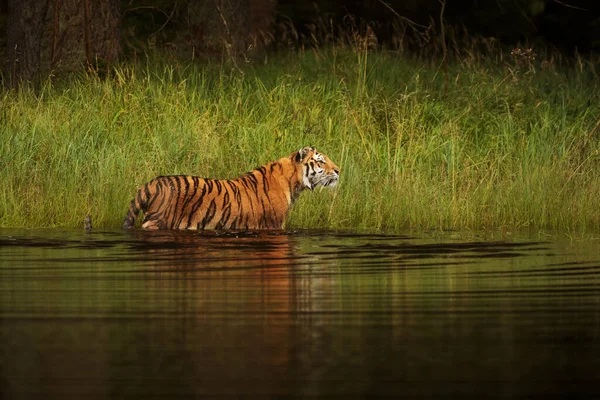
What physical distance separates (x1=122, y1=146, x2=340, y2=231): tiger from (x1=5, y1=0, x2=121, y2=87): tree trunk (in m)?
5.55

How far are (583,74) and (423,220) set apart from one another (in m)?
7.76

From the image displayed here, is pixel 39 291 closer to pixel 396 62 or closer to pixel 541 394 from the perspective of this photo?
pixel 541 394

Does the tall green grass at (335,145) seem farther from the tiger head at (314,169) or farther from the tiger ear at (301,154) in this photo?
the tiger ear at (301,154)

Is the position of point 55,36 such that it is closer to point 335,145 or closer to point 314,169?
point 335,145

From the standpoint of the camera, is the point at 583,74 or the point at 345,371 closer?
the point at 345,371

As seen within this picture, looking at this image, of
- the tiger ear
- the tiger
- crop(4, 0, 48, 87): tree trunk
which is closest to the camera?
the tiger

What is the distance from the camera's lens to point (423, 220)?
1314cm

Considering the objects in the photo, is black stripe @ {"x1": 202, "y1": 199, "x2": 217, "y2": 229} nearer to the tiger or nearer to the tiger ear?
the tiger

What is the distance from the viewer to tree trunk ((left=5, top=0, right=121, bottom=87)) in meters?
18.0

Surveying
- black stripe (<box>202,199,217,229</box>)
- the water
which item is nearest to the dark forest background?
black stripe (<box>202,199,217,229</box>)

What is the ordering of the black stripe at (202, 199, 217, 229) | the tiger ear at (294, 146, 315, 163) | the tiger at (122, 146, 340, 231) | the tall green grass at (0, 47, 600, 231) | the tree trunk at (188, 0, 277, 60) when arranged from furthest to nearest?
the tree trunk at (188, 0, 277, 60)
the tiger ear at (294, 146, 315, 163)
the tall green grass at (0, 47, 600, 231)
the black stripe at (202, 199, 217, 229)
the tiger at (122, 146, 340, 231)

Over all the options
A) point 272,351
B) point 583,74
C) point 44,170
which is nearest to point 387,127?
point 44,170

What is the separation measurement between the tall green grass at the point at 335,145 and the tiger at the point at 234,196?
14.1 inches

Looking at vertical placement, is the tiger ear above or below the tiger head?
above
